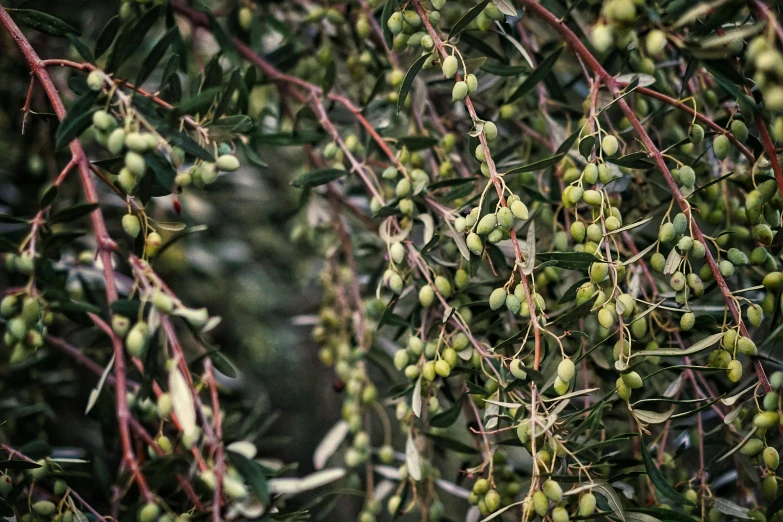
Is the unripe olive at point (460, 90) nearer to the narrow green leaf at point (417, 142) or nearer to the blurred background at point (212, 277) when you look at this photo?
the narrow green leaf at point (417, 142)

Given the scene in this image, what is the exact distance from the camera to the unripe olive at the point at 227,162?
2.23 feet

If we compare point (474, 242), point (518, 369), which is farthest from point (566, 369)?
point (474, 242)

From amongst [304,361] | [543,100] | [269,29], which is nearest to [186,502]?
[543,100]

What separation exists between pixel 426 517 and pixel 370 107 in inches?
22.8

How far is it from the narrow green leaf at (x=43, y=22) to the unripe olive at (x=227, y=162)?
0.72ft

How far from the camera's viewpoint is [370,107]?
36.7 inches

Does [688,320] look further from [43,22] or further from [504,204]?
[43,22]

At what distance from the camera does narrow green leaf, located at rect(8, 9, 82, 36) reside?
0.71m

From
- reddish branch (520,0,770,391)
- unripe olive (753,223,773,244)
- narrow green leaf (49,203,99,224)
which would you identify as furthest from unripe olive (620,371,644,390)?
narrow green leaf (49,203,99,224)

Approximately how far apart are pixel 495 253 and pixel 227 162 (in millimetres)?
316

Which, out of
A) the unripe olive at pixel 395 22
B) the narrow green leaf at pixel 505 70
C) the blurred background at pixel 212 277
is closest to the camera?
the unripe olive at pixel 395 22

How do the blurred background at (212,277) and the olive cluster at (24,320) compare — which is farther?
the blurred background at (212,277)

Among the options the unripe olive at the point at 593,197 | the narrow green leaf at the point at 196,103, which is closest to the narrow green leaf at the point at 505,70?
the unripe olive at the point at 593,197

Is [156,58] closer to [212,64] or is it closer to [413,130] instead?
[212,64]
